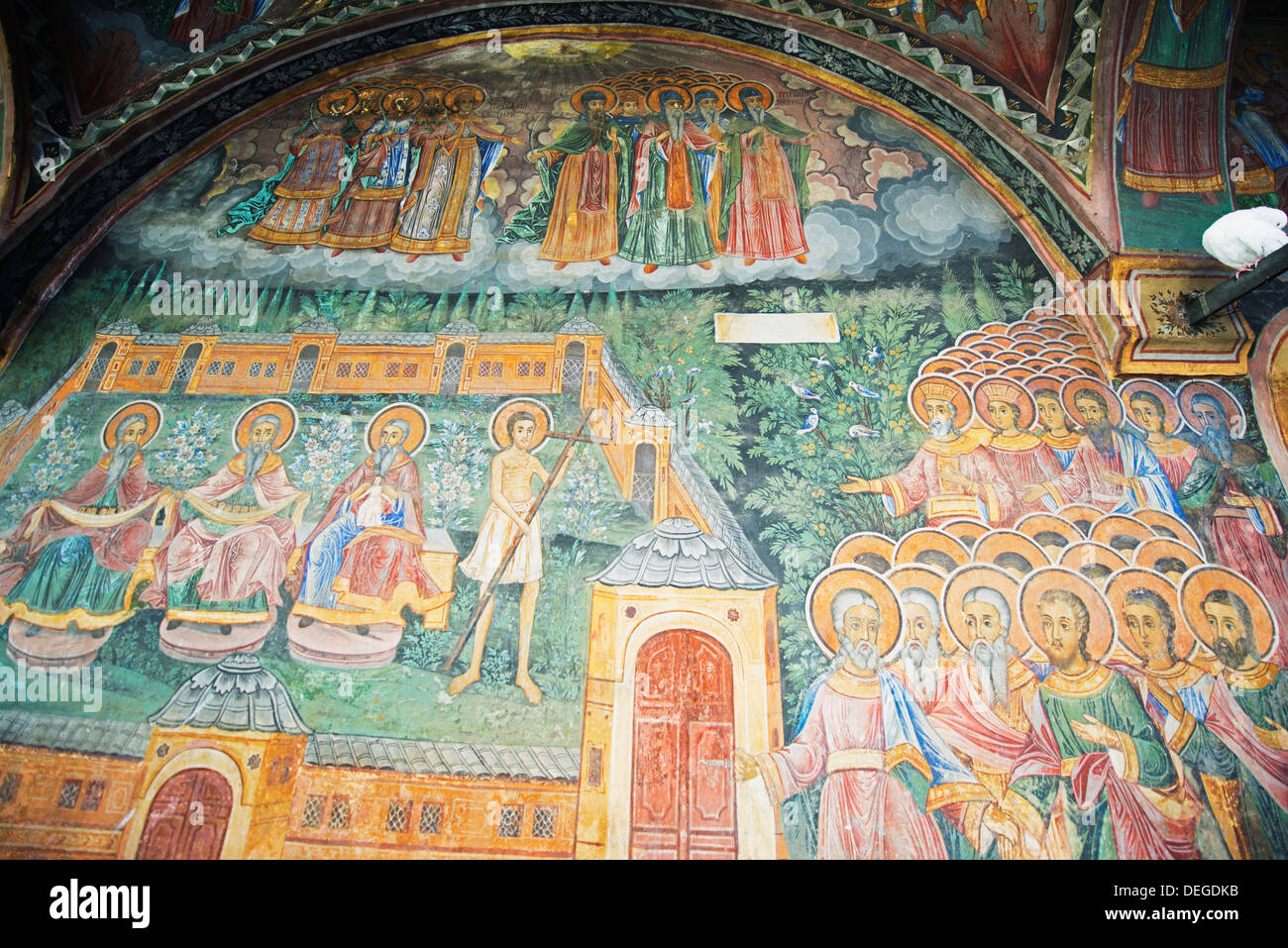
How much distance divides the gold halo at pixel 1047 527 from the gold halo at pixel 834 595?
34.6 inches

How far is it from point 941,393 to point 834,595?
1.55 meters

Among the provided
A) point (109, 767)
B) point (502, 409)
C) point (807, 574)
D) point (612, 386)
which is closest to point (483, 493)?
point (502, 409)

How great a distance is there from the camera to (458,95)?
665cm

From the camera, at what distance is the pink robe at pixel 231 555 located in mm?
4582

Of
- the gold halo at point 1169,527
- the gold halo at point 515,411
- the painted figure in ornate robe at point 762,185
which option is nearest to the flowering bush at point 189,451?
the gold halo at point 515,411

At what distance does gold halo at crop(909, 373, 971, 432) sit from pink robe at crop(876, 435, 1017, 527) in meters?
0.14

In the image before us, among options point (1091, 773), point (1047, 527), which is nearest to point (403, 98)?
point (1047, 527)

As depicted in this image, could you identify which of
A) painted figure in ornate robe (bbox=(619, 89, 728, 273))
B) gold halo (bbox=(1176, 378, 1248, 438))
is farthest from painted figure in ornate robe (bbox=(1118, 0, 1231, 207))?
painted figure in ornate robe (bbox=(619, 89, 728, 273))

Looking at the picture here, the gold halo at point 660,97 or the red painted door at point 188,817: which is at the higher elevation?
the gold halo at point 660,97

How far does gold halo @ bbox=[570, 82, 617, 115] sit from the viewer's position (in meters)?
6.52

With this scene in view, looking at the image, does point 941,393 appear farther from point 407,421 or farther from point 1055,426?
point 407,421

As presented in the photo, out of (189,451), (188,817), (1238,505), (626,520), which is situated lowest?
(188,817)

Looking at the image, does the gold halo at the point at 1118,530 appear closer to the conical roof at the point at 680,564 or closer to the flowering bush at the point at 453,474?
the conical roof at the point at 680,564

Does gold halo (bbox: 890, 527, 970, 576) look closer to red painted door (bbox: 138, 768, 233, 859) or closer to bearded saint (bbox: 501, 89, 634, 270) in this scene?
bearded saint (bbox: 501, 89, 634, 270)
